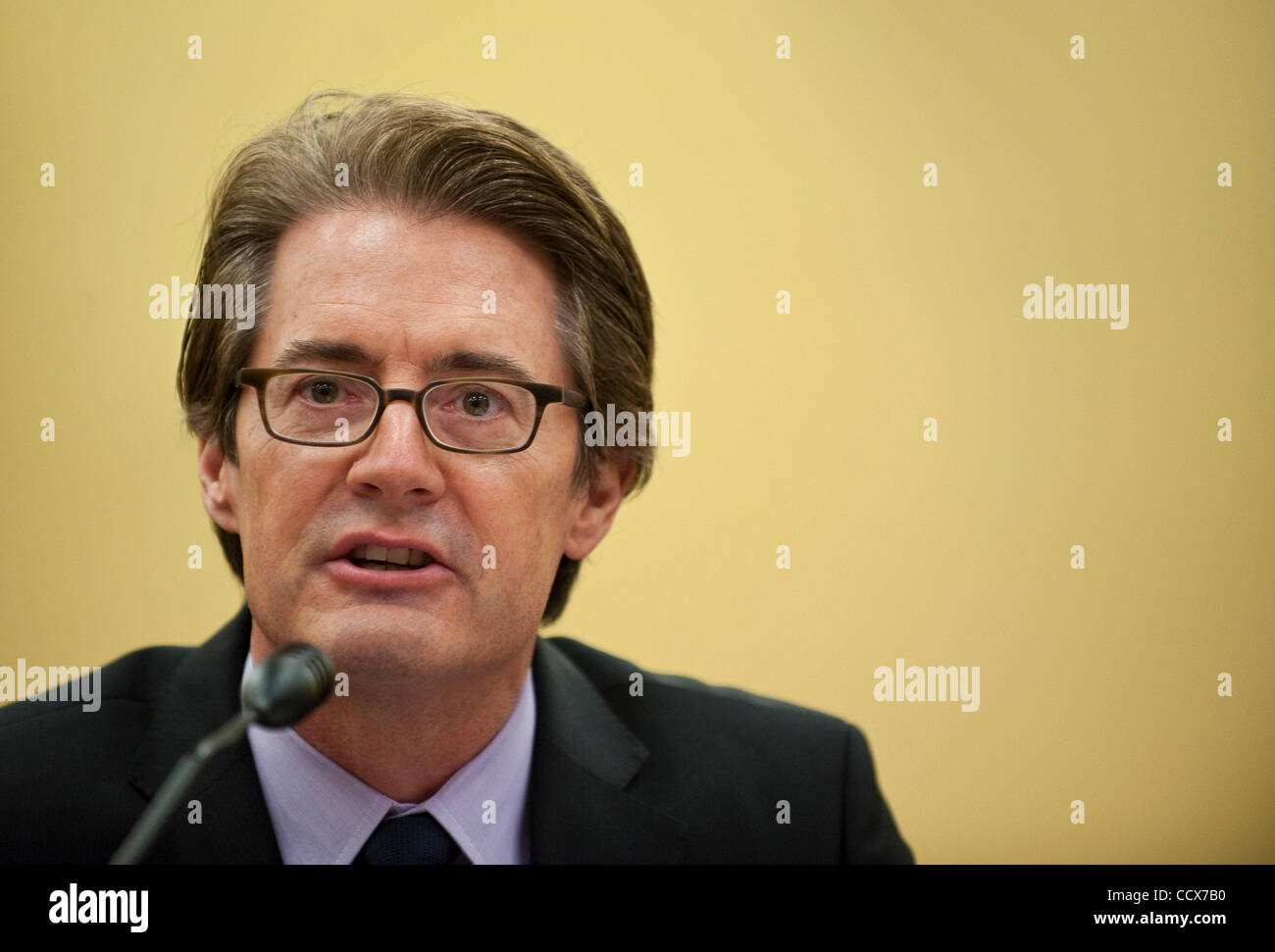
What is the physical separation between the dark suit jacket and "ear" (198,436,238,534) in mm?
154

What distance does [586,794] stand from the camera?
1.83 m

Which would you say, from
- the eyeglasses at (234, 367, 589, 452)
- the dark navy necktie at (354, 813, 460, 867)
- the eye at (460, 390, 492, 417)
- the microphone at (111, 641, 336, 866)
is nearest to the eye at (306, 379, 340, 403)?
the eyeglasses at (234, 367, 589, 452)

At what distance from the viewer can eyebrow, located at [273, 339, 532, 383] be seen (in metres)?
1.68

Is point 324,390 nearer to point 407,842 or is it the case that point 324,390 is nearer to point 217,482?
point 217,482

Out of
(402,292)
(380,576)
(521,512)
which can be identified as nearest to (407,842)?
(380,576)

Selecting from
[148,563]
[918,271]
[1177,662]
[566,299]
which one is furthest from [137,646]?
[1177,662]

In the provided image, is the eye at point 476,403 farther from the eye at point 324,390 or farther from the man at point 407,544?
the eye at point 324,390

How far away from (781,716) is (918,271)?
0.78 meters

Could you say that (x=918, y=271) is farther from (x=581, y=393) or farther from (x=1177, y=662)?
(x=1177, y=662)

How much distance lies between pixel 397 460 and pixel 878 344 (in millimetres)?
857

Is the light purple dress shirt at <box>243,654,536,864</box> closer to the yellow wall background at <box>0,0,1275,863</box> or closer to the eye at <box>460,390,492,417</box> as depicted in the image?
the yellow wall background at <box>0,0,1275,863</box>

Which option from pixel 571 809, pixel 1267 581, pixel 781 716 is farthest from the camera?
pixel 1267 581

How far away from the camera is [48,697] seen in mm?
1820

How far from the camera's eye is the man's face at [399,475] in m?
1.67
